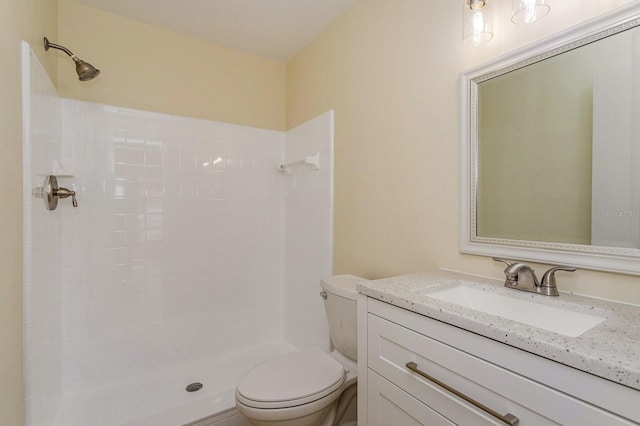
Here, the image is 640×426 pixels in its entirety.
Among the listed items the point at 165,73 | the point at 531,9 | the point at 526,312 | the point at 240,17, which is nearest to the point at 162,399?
Result: the point at 526,312

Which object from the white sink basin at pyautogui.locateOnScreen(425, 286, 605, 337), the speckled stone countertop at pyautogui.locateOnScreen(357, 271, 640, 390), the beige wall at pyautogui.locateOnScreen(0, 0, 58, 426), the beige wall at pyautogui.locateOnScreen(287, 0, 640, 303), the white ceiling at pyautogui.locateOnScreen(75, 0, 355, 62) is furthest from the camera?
the white ceiling at pyautogui.locateOnScreen(75, 0, 355, 62)

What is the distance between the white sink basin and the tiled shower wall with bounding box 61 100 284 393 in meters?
1.63

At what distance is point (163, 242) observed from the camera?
202 cm

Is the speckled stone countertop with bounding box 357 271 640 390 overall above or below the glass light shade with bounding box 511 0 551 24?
below

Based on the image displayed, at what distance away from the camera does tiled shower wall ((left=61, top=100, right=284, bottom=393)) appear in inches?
70.7

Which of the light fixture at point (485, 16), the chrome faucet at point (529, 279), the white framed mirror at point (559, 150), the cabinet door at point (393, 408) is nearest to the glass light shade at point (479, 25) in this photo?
the light fixture at point (485, 16)

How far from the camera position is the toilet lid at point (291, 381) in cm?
121

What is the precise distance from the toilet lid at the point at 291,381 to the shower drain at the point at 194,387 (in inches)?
26.5

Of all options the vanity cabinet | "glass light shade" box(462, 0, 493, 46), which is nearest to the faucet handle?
the vanity cabinet

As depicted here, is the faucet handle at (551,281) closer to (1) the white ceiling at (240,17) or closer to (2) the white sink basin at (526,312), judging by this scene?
(2) the white sink basin at (526,312)

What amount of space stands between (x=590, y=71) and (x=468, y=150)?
40 centimetres

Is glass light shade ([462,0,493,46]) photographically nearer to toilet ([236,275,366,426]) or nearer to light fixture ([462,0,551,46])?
light fixture ([462,0,551,46])

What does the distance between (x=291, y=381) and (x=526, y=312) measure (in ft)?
3.11

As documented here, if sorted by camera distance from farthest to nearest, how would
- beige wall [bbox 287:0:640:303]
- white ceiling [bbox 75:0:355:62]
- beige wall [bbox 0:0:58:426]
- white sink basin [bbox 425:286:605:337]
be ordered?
white ceiling [bbox 75:0:355:62]
beige wall [bbox 287:0:640:303]
beige wall [bbox 0:0:58:426]
white sink basin [bbox 425:286:605:337]
